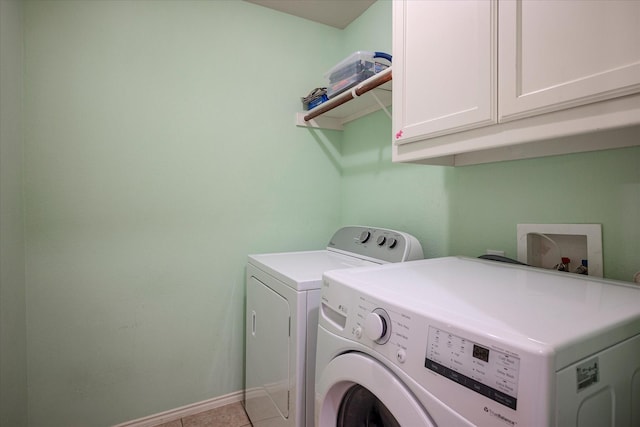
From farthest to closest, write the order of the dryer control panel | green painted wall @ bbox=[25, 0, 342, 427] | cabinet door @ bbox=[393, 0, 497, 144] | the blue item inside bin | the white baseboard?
the blue item inside bin → the white baseboard → green painted wall @ bbox=[25, 0, 342, 427] → the dryer control panel → cabinet door @ bbox=[393, 0, 497, 144]

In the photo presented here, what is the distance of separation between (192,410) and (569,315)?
1966 mm

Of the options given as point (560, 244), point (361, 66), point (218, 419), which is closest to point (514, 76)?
point (560, 244)

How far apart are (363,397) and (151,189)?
149 centimetres

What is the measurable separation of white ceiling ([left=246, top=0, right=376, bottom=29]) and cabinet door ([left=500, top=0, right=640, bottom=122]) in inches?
54.8

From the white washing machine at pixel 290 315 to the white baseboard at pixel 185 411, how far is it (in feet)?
0.50

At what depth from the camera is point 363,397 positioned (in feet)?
3.05

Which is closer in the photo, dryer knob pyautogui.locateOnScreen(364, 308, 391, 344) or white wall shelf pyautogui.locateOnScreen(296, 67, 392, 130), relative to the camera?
dryer knob pyautogui.locateOnScreen(364, 308, 391, 344)

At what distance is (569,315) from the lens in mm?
600

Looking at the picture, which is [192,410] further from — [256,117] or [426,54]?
[426,54]

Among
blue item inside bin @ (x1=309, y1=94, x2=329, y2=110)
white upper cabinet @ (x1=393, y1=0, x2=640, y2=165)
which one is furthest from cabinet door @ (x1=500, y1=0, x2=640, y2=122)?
blue item inside bin @ (x1=309, y1=94, x2=329, y2=110)

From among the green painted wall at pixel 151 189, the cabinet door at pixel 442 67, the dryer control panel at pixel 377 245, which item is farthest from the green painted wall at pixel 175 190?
the cabinet door at pixel 442 67

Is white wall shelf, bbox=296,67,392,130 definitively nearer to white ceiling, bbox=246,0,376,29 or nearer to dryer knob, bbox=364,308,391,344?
white ceiling, bbox=246,0,376,29

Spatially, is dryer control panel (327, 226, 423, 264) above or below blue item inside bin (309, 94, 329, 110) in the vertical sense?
below

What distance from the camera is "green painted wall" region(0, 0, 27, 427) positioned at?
129 centimetres
